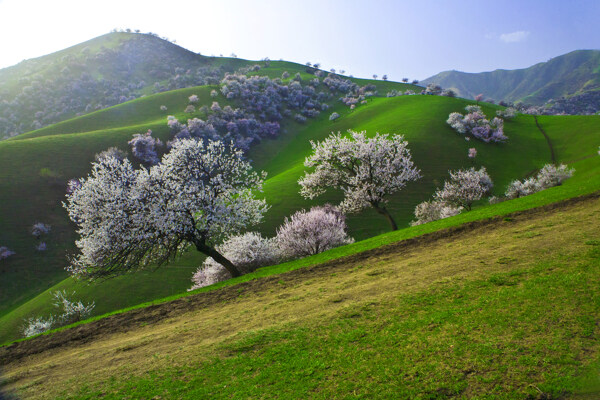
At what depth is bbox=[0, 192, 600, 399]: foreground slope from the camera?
7.57 metres

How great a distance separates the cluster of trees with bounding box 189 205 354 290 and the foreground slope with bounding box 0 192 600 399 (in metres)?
15.5

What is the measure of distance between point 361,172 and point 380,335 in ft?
97.1

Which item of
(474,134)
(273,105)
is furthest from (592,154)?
(273,105)

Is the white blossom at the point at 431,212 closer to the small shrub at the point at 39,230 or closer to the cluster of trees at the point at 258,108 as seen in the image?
the small shrub at the point at 39,230

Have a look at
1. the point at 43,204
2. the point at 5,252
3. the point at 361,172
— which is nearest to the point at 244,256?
the point at 361,172

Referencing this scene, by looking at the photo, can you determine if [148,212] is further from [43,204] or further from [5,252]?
[43,204]

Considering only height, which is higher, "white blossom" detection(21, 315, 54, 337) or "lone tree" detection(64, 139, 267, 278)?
"lone tree" detection(64, 139, 267, 278)

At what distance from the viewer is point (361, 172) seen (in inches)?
1496

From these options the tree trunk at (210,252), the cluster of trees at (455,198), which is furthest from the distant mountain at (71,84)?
the cluster of trees at (455,198)

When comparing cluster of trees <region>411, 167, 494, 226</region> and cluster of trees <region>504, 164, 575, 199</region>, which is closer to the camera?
cluster of trees <region>411, 167, 494, 226</region>

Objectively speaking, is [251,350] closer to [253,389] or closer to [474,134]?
[253,389]

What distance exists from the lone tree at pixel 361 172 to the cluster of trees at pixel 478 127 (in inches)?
2365

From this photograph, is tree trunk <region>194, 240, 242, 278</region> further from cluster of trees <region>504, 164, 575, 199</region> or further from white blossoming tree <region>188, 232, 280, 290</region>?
cluster of trees <region>504, 164, 575, 199</region>

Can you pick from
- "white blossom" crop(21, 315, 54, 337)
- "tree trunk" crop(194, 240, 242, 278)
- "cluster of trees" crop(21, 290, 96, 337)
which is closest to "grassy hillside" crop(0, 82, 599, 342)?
"cluster of trees" crop(21, 290, 96, 337)
